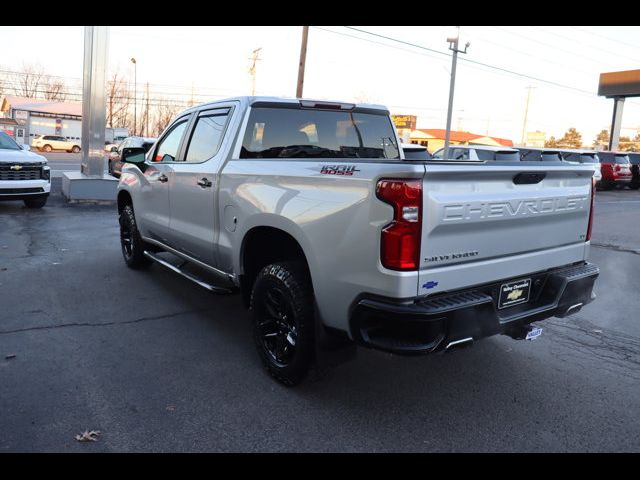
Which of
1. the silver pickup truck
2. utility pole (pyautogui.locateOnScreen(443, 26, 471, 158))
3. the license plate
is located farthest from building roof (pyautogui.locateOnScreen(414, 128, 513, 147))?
the license plate

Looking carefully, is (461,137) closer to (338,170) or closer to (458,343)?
(338,170)

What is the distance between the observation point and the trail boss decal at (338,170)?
3063 millimetres

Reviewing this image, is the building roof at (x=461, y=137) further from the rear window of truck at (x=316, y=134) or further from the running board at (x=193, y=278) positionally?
the running board at (x=193, y=278)

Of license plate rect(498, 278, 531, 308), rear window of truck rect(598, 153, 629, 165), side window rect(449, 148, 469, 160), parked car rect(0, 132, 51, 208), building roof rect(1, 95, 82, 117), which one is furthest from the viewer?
building roof rect(1, 95, 82, 117)

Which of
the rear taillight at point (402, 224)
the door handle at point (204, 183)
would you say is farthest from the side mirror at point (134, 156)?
the rear taillight at point (402, 224)

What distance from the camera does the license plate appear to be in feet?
10.8

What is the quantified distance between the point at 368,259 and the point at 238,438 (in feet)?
4.05

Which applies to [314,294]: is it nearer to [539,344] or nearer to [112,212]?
[539,344]

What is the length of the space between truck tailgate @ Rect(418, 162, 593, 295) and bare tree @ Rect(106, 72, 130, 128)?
253 feet

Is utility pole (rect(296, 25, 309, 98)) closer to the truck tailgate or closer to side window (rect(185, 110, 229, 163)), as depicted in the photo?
side window (rect(185, 110, 229, 163))

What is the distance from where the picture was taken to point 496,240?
126 inches

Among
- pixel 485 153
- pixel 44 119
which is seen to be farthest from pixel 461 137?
pixel 485 153

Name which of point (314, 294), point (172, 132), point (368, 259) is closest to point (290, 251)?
point (314, 294)
